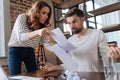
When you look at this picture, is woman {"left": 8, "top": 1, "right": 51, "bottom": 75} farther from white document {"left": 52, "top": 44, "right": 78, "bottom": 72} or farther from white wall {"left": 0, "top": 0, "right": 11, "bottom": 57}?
white wall {"left": 0, "top": 0, "right": 11, "bottom": 57}

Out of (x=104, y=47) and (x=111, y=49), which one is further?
(x=104, y=47)

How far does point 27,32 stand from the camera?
175 centimetres

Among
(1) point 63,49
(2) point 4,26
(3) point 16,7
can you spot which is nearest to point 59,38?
(1) point 63,49

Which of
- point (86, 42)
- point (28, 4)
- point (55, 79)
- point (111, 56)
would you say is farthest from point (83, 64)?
point (28, 4)

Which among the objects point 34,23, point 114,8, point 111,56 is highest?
point 114,8

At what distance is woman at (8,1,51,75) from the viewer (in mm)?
1787

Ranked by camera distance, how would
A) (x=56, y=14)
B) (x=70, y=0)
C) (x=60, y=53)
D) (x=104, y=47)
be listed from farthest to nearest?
1. (x=56, y=14)
2. (x=70, y=0)
3. (x=104, y=47)
4. (x=60, y=53)

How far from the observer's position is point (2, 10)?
124 inches

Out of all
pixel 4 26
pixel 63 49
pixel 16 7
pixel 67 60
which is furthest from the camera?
pixel 16 7

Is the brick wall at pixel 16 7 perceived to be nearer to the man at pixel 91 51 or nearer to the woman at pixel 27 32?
the woman at pixel 27 32

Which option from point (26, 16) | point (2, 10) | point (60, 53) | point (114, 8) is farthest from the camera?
point (2, 10)

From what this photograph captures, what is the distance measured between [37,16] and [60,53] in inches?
32.5

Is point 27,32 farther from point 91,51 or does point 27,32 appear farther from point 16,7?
point 16,7

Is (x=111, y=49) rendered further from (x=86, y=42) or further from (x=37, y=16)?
(x=37, y=16)
